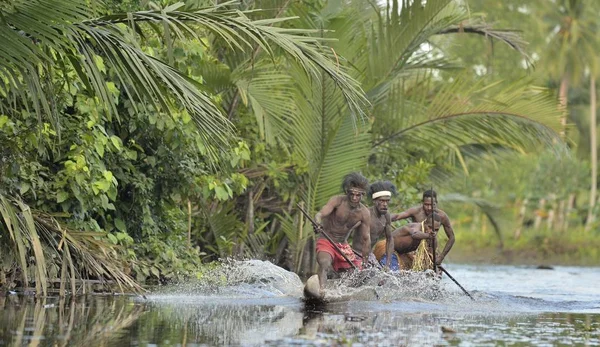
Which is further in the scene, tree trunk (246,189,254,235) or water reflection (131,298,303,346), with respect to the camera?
tree trunk (246,189,254,235)

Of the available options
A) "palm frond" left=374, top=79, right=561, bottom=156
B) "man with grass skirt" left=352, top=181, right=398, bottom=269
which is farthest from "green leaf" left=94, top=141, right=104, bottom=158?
"palm frond" left=374, top=79, right=561, bottom=156

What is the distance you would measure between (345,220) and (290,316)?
243 centimetres

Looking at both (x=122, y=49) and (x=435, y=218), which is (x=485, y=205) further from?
(x=122, y=49)

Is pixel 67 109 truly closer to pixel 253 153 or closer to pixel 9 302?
pixel 9 302

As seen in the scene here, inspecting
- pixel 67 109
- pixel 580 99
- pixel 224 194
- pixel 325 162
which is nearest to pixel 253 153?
pixel 325 162

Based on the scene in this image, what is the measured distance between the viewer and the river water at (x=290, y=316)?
8555 mm

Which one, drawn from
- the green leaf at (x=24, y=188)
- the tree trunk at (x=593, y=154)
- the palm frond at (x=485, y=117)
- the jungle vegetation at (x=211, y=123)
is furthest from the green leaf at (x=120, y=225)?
the tree trunk at (x=593, y=154)

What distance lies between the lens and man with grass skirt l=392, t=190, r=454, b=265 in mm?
14148

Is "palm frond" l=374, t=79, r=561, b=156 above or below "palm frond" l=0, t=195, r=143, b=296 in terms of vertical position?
above

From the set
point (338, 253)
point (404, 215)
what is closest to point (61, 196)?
point (338, 253)

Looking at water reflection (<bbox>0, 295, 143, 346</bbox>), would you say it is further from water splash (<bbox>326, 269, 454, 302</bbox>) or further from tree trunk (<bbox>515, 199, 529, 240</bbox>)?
tree trunk (<bbox>515, 199, 529, 240</bbox>)

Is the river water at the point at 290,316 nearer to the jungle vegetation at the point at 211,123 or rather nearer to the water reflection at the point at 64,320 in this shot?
the water reflection at the point at 64,320

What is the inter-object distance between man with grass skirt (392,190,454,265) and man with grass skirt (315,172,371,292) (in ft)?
3.81

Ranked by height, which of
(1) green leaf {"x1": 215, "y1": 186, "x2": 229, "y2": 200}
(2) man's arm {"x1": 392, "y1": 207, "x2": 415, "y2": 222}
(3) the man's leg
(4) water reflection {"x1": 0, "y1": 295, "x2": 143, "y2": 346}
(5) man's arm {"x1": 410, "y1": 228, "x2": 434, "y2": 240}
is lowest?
(4) water reflection {"x1": 0, "y1": 295, "x2": 143, "y2": 346}
